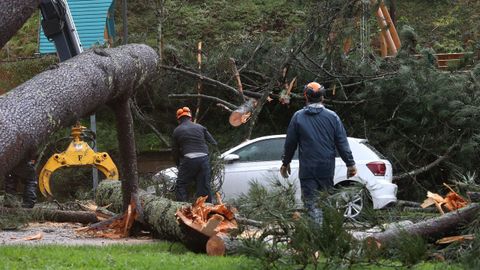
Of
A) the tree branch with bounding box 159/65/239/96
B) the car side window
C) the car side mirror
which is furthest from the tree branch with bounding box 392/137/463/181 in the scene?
the tree branch with bounding box 159/65/239/96

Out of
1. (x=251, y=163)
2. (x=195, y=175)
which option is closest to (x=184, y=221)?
(x=195, y=175)

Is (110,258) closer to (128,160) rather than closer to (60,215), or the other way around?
(128,160)

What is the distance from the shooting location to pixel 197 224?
9.02 metres

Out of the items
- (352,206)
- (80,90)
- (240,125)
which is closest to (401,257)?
(352,206)

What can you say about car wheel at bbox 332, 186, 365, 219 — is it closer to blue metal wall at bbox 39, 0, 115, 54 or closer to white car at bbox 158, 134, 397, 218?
white car at bbox 158, 134, 397, 218

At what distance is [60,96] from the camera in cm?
659

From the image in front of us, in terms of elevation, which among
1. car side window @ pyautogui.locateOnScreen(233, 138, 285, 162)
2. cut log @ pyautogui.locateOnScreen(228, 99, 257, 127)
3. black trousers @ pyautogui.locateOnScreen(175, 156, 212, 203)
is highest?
cut log @ pyautogui.locateOnScreen(228, 99, 257, 127)

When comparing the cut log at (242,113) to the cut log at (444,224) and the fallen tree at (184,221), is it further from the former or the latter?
the cut log at (444,224)

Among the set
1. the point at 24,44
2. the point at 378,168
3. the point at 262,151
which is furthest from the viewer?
the point at 24,44

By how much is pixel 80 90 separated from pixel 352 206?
2.30 m

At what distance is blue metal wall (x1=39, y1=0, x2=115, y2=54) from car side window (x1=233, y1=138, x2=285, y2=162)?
5002mm

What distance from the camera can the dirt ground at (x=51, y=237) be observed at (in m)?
10.5

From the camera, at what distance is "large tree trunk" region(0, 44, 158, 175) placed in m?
5.45

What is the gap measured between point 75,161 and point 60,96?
10.3 meters
